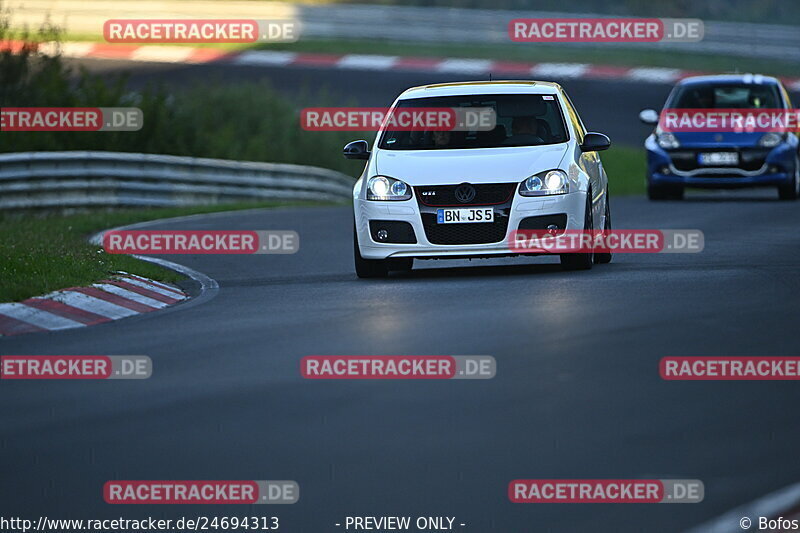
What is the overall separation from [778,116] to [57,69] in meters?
12.7

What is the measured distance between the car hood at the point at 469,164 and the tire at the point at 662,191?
35.3ft

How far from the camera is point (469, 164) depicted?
14266 millimetres

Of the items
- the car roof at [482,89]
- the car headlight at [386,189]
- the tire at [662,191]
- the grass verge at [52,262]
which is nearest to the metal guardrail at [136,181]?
the grass verge at [52,262]

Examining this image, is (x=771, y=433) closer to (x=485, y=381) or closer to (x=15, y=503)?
(x=485, y=381)

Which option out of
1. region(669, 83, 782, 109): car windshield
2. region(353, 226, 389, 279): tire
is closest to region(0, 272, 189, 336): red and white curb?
region(353, 226, 389, 279): tire

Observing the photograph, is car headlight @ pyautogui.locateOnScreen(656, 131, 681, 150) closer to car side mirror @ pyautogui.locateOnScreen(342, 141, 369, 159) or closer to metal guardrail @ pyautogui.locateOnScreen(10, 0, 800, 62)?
car side mirror @ pyautogui.locateOnScreen(342, 141, 369, 159)

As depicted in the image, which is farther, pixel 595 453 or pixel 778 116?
pixel 778 116

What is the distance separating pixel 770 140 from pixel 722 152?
681mm

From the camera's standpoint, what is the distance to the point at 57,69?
30922mm

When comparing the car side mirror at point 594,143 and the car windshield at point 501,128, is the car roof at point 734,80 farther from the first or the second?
the car side mirror at point 594,143

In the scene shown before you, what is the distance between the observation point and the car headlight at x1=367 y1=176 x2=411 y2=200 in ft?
46.8

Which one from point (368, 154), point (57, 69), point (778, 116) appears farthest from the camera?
point (57, 69)

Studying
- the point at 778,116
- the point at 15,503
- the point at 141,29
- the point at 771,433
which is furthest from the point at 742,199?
the point at 141,29

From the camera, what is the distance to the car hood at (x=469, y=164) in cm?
1411
